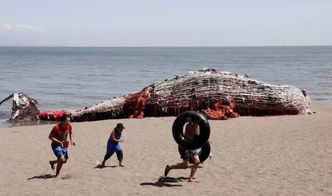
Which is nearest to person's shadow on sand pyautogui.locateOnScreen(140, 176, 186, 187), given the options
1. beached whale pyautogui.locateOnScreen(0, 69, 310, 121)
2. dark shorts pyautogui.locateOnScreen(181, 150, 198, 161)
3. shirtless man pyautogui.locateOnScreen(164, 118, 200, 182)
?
shirtless man pyautogui.locateOnScreen(164, 118, 200, 182)

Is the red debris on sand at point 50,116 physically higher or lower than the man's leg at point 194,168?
higher

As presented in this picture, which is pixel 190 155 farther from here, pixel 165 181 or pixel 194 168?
pixel 165 181

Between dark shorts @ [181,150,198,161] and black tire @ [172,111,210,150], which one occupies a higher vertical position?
black tire @ [172,111,210,150]

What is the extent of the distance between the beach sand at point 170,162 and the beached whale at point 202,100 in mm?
2512

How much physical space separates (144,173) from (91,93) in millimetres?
25807

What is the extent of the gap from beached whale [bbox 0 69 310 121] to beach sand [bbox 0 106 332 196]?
2512mm

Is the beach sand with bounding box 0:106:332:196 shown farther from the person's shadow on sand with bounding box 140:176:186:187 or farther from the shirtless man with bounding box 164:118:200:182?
the shirtless man with bounding box 164:118:200:182

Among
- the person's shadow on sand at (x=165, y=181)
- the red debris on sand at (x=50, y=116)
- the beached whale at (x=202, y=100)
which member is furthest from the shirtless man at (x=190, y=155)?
the red debris on sand at (x=50, y=116)

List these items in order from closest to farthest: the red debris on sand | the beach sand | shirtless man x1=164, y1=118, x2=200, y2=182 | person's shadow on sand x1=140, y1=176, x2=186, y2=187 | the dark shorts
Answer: the beach sand
person's shadow on sand x1=140, y1=176, x2=186, y2=187
shirtless man x1=164, y1=118, x2=200, y2=182
the dark shorts
the red debris on sand

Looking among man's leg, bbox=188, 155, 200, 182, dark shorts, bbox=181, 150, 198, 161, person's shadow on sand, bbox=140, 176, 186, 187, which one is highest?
dark shorts, bbox=181, 150, 198, 161

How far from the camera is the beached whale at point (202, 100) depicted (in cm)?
2272

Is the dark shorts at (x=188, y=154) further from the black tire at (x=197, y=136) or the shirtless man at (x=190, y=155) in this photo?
the black tire at (x=197, y=136)

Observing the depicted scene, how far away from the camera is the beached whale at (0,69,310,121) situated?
74.5 ft

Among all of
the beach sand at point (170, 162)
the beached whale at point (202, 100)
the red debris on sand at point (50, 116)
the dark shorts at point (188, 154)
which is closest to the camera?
the beach sand at point (170, 162)
